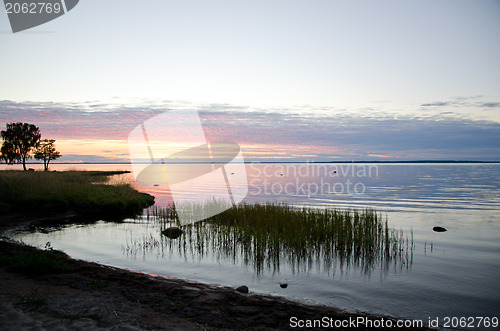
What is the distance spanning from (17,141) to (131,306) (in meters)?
71.2

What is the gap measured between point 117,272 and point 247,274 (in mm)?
4343

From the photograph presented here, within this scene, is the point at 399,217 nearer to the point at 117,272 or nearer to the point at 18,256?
the point at 117,272

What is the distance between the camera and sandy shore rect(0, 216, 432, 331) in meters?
6.44

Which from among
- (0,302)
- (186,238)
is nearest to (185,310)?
(0,302)

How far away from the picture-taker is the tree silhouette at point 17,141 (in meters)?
62.5

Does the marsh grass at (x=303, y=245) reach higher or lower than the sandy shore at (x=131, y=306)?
lower

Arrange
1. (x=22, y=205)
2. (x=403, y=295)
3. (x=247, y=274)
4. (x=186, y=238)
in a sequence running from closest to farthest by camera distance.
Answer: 1. (x=403, y=295)
2. (x=247, y=274)
3. (x=186, y=238)
4. (x=22, y=205)

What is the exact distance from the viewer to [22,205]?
2288 centimetres

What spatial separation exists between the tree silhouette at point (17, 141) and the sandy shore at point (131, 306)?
64924mm

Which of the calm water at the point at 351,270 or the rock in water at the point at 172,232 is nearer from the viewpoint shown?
the calm water at the point at 351,270

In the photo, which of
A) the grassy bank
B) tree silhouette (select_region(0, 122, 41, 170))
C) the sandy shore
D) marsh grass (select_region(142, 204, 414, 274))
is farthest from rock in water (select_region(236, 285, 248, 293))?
tree silhouette (select_region(0, 122, 41, 170))

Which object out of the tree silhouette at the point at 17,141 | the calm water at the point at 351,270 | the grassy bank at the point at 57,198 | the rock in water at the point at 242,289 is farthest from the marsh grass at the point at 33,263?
the tree silhouette at the point at 17,141

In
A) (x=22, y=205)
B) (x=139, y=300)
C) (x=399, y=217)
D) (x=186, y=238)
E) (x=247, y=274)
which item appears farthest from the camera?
(x=399, y=217)

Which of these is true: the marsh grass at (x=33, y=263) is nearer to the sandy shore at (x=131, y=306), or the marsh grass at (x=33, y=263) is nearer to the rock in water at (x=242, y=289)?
the sandy shore at (x=131, y=306)
